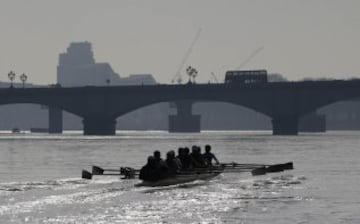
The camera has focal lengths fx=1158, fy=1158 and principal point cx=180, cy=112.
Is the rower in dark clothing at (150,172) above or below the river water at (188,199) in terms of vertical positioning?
above

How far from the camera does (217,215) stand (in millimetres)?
46844

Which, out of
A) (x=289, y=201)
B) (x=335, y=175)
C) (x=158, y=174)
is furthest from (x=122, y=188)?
(x=335, y=175)

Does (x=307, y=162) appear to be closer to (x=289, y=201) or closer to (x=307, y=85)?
(x=289, y=201)

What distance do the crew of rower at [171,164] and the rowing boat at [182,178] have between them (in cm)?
22

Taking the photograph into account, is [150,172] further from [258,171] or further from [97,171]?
[258,171]

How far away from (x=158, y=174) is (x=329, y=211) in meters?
12.8

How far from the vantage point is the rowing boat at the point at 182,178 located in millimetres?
58875

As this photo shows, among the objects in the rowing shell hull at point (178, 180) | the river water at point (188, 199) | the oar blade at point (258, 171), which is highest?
the oar blade at point (258, 171)

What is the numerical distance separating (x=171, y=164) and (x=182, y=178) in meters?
0.97

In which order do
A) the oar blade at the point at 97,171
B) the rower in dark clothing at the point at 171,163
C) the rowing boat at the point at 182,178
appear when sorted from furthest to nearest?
the oar blade at the point at 97,171 < the rower in dark clothing at the point at 171,163 < the rowing boat at the point at 182,178

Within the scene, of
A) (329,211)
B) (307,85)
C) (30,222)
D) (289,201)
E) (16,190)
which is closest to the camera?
(30,222)

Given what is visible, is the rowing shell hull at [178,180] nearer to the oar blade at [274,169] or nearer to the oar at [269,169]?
the oar at [269,169]

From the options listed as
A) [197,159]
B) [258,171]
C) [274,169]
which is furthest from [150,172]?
[274,169]

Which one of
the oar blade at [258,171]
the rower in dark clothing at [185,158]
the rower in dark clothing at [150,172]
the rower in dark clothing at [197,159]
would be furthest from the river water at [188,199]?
the rower in dark clothing at [185,158]
